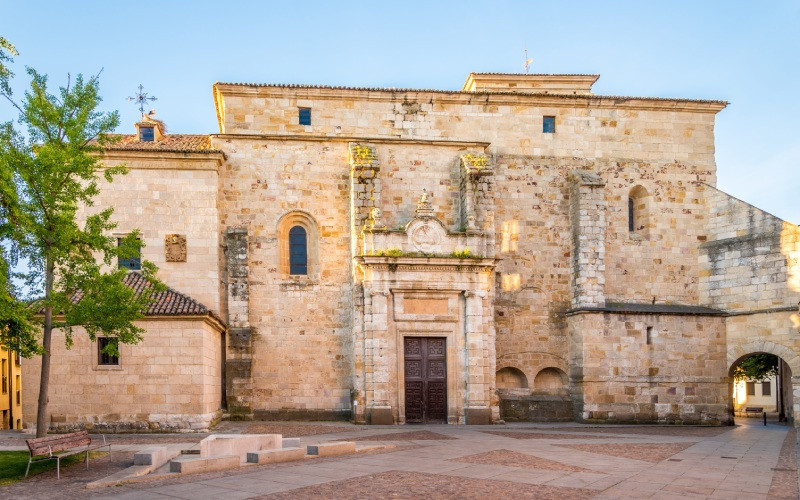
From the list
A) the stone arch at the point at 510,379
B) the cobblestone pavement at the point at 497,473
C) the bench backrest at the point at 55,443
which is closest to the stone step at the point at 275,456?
the cobblestone pavement at the point at 497,473

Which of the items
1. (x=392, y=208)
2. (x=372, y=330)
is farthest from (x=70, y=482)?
(x=392, y=208)

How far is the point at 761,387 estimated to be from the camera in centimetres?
5906

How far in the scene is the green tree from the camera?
52.1 ft

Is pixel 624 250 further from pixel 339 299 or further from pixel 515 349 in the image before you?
pixel 339 299

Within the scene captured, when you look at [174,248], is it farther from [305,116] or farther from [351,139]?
[351,139]

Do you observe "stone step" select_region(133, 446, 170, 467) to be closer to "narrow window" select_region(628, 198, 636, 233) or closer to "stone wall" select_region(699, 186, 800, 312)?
"narrow window" select_region(628, 198, 636, 233)

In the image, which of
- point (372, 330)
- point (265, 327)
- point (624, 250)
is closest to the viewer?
point (372, 330)

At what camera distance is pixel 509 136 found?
29.6 meters

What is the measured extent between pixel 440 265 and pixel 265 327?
270 inches

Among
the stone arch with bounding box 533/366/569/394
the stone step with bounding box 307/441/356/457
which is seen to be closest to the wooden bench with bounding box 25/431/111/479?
the stone step with bounding box 307/441/356/457

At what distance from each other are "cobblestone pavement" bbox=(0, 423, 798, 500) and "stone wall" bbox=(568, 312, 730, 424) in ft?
21.3

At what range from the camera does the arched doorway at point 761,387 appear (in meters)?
29.0

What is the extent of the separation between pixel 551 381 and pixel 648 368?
12.1 ft

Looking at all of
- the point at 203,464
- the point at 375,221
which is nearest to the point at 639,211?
the point at 375,221
